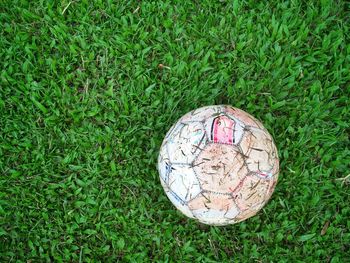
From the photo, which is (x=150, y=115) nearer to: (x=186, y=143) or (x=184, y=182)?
(x=186, y=143)

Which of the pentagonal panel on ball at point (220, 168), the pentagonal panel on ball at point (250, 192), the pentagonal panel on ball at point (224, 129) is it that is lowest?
the pentagonal panel on ball at point (250, 192)

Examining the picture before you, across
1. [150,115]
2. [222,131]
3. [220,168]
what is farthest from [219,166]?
[150,115]

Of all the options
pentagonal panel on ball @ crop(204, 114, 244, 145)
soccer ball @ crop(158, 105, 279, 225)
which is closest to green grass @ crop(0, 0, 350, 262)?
soccer ball @ crop(158, 105, 279, 225)

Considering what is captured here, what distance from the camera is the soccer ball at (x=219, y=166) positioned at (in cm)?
253

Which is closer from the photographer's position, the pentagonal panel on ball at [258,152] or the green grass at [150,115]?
the pentagonal panel on ball at [258,152]

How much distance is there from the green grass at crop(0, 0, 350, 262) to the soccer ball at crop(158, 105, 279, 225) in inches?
18.4

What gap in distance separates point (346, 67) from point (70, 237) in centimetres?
238

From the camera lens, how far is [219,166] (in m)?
2.52

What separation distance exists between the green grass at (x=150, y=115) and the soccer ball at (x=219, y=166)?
1.53 feet

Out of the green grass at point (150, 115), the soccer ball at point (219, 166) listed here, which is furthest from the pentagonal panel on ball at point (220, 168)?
the green grass at point (150, 115)

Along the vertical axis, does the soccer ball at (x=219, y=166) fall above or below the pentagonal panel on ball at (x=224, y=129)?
below

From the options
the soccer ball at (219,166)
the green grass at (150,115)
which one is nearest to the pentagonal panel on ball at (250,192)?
the soccer ball at (219,166)

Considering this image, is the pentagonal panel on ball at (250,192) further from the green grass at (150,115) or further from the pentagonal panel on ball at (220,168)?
the green grass at (150,115)

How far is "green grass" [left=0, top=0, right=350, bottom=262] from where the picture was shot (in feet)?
10.1
